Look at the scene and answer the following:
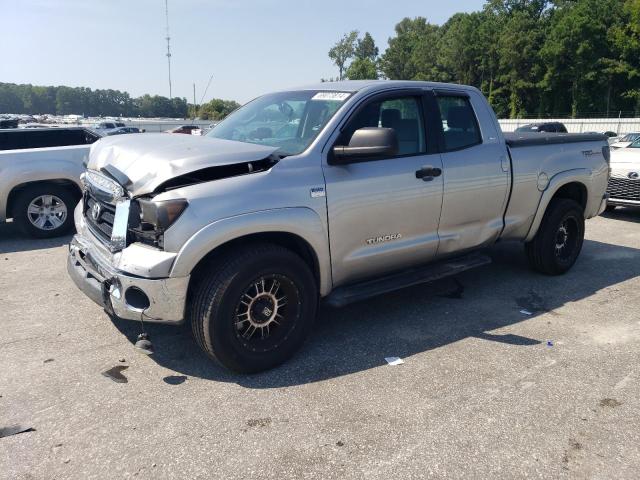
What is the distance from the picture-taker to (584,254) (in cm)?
689

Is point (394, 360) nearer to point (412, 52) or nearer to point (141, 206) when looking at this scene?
point (141, 206)

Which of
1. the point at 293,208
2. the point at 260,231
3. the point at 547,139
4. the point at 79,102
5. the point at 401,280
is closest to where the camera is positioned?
the point at 260,231

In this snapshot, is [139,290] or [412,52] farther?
[412,52]

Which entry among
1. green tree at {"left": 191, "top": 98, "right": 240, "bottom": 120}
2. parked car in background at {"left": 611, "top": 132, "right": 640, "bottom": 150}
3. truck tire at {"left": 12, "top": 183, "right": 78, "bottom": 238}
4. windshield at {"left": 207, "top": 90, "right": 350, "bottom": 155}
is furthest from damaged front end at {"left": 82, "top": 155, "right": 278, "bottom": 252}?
green tree at {"left": 191, "top": 98, "right": 240, "bottom": 120}

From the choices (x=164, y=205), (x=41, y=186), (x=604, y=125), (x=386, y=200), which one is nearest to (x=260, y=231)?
(x=164, y=205)

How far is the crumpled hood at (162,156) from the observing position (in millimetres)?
3367

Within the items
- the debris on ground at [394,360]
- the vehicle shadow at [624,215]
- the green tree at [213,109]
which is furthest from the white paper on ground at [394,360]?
the green tree at [213,109]

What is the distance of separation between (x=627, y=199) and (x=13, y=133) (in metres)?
9.92

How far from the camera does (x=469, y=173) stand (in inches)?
181

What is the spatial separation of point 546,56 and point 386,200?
63.3 m

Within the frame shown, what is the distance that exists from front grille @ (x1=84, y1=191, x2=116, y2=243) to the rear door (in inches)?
103

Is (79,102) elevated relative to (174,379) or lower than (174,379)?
elevated

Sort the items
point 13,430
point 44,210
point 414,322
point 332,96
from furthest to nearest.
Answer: point 44,210 < point 414,322 < point 332,96 < point 13,430

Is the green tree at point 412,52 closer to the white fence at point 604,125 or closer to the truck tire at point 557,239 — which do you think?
the white fence at point 604,125
